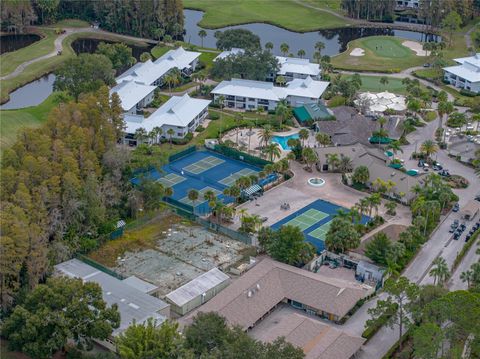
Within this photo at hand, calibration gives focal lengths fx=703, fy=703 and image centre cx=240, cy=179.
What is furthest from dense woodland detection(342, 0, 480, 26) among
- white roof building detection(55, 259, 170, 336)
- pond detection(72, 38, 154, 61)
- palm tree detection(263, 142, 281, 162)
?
white roof building detection(55, 259, 170, 336)

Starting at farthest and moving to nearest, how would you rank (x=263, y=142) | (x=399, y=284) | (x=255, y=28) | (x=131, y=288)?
(x=255, y=28), (x=263, y=142), (x=131, y=288), (x=399, y=284)

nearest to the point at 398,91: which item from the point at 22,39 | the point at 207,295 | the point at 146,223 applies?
the point at 146,223

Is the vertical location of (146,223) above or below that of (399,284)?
below

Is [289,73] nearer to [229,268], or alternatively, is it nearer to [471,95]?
[471,95]

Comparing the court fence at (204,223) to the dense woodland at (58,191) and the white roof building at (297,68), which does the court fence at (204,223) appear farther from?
the white roof building at (297,68)

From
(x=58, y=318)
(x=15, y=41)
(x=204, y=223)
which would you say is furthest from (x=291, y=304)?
(x=15, y=41)

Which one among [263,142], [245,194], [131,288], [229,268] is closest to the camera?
[131,288]

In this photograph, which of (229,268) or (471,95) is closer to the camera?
(229,268)
